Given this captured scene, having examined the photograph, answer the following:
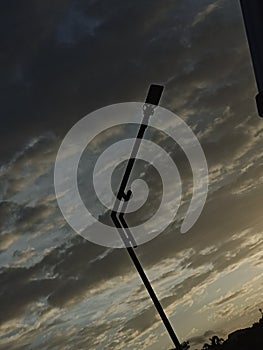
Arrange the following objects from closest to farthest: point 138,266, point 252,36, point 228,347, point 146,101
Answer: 1. point 138,266
2. point 146,101
3. point 252,36
4. point 228,347

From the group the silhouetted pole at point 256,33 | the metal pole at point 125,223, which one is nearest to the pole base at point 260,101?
the silhouetted pole at point 256,33

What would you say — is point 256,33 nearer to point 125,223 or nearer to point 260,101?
point 260,101

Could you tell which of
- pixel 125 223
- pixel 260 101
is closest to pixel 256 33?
pixel 260 101

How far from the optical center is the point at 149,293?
10.8 metres

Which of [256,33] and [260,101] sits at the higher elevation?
[256,33]

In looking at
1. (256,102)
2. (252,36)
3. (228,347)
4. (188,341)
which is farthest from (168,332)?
(228,347)

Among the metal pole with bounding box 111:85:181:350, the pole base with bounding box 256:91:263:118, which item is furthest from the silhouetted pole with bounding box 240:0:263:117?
the metal pole with bounding box 111:85:181:350

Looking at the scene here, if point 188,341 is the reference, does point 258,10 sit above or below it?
above

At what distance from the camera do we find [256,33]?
1216 centimetres

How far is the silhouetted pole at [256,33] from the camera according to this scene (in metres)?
11.8

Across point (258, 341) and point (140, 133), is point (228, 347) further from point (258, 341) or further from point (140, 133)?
point (140, 133)

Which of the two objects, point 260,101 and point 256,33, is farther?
point 256,33

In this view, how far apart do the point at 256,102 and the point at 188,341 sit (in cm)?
489

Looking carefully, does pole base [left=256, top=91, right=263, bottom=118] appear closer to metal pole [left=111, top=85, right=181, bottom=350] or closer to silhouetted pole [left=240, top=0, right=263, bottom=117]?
silhouetted pole [left=240, top=0, right=263, bottom=117]
